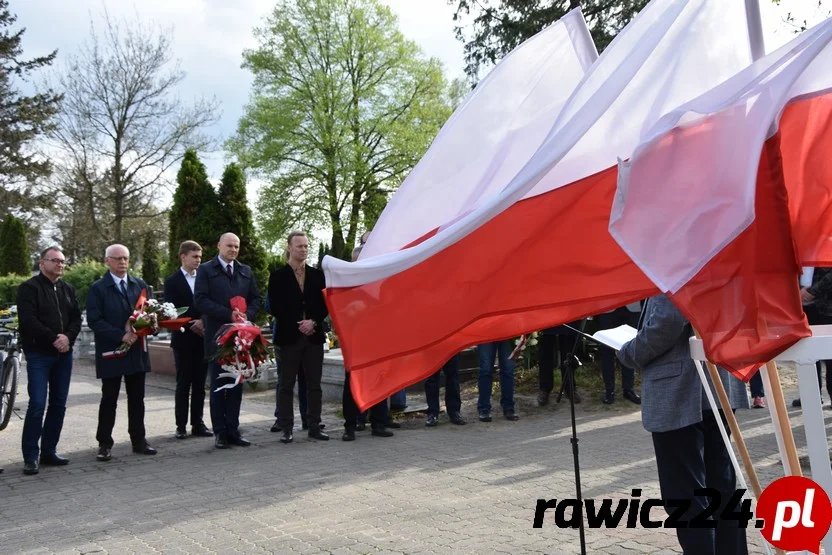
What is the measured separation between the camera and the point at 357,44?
42.2 m

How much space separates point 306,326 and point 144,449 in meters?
2.23

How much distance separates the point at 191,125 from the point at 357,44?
9247mm

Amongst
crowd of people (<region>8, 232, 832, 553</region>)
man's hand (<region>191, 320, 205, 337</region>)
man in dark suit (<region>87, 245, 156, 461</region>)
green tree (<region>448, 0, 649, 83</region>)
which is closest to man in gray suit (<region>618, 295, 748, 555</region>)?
crowd of people (<region>8, 232, 832, 553</region>)

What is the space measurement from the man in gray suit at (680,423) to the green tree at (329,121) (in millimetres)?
37482

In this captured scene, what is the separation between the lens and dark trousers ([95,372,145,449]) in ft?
30.1

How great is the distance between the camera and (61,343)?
859 cm

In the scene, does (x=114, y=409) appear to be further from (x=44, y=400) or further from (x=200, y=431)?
(x=200, y=431)

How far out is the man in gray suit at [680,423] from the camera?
4.24 metres

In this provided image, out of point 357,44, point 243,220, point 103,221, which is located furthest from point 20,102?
point 243,220

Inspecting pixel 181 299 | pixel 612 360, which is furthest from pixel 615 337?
pixel 612 360

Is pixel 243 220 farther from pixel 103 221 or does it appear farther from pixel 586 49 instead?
pixel 103 221

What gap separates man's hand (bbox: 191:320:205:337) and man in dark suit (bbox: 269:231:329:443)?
104 centimetres

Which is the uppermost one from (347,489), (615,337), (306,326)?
(306,326)

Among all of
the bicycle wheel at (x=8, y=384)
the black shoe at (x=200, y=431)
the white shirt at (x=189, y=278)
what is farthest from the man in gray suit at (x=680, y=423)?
the bicycle wheel at (x=8, y=384)
